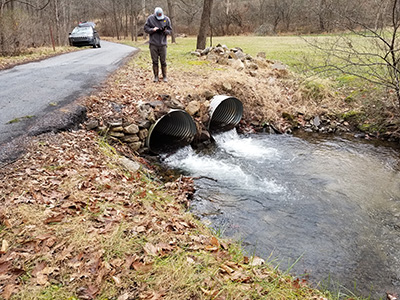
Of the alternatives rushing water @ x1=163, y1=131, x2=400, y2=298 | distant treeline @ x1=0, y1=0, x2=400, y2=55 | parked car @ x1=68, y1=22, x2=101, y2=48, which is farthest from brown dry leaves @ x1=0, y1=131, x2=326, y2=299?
distant treeline @ x1=0, y1=0, x2=400, y2=55

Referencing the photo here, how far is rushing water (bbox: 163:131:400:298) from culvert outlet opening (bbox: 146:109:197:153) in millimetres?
374

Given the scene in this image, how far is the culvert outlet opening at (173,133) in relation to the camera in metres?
8.08

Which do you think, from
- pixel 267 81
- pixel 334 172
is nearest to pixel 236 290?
pixel 334 172

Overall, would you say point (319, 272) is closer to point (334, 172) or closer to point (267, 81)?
point (334, 172)

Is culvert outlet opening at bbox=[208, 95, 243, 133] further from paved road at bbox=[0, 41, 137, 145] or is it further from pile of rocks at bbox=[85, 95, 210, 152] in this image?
paved road at bbox=[0, 41, 137, 145]

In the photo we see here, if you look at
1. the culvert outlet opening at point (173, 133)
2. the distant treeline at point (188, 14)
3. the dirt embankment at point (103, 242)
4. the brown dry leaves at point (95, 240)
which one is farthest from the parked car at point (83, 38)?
the brown dry leaves at point (95, 240)

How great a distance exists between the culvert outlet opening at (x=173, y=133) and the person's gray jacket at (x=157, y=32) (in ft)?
7.61

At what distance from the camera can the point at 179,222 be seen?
394 centimetres

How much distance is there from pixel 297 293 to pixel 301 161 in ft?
17.3

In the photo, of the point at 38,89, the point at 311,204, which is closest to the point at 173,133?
the point at 38,89

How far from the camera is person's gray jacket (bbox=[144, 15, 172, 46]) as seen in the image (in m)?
8.42

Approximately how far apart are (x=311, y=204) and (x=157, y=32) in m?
6.38

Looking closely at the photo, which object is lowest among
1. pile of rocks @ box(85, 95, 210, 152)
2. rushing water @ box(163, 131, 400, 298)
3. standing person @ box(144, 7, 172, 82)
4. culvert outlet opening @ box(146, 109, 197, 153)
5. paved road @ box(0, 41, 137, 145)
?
rushing water @ box(163, 131, 400, 298)

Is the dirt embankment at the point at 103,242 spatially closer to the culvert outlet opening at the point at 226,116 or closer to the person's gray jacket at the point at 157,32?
the person's gray jacket at the point at 157,32
